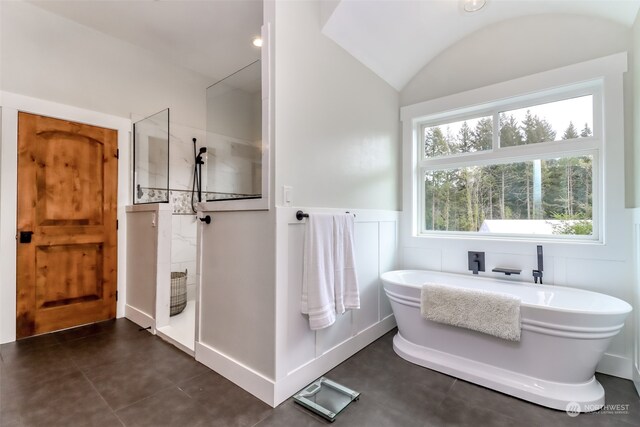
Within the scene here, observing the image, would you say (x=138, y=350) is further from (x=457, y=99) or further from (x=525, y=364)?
(x=457, y=99)

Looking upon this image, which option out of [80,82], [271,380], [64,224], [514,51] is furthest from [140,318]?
[514,51]

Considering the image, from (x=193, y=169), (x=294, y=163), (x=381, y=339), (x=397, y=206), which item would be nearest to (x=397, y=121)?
(x=397, y=206)

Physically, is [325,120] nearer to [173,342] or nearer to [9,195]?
[173,342]

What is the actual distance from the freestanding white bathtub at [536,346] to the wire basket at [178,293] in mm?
→ 2252

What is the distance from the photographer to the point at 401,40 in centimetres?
255

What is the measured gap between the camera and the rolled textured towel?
180 cm

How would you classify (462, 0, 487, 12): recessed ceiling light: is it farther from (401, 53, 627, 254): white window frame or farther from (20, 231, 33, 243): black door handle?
(20, 231, 33, 243): black door handle

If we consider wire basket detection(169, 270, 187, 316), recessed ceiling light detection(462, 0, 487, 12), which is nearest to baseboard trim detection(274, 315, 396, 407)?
wire basket detection(169, 270, 187, 316)

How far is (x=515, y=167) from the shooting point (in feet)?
8.62

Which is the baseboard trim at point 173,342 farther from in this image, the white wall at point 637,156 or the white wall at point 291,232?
the white wall at point 637,156

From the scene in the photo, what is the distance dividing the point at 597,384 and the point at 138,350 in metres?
3.24

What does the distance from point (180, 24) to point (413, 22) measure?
7.09 feet

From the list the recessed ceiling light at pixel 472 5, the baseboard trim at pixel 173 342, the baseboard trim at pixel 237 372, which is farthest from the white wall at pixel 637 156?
the baseboard trim at pixel 173 342

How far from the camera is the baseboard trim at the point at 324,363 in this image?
174cm
